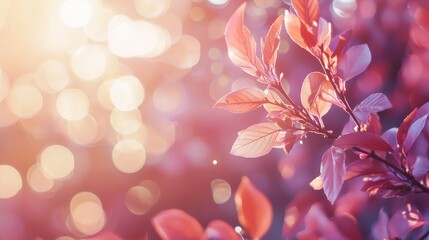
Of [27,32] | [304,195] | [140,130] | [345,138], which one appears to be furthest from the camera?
[27,32]

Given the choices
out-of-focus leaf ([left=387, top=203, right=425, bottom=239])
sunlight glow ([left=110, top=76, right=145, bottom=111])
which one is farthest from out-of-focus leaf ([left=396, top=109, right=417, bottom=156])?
sunlight glow ([left=110, top=76, right=145, bottom=111])

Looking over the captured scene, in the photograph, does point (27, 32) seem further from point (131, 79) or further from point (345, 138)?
point (345, 138)

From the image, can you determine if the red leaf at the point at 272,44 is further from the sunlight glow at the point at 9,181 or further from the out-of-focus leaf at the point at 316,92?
the sunlight glow at the point at 9,181

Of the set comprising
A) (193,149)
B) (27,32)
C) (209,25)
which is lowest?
(193,149)

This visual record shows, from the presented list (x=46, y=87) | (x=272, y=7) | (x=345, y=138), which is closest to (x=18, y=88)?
(x=46, y=87)

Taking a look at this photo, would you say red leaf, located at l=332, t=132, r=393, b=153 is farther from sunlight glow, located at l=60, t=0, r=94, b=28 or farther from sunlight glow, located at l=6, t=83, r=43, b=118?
sunlight glow, located at l=60, t=0, r=94, b=28

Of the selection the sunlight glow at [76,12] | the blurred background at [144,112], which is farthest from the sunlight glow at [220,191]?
the sunlight glow at [76,12]

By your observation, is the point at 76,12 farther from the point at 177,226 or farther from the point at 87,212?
the point at 177,226
